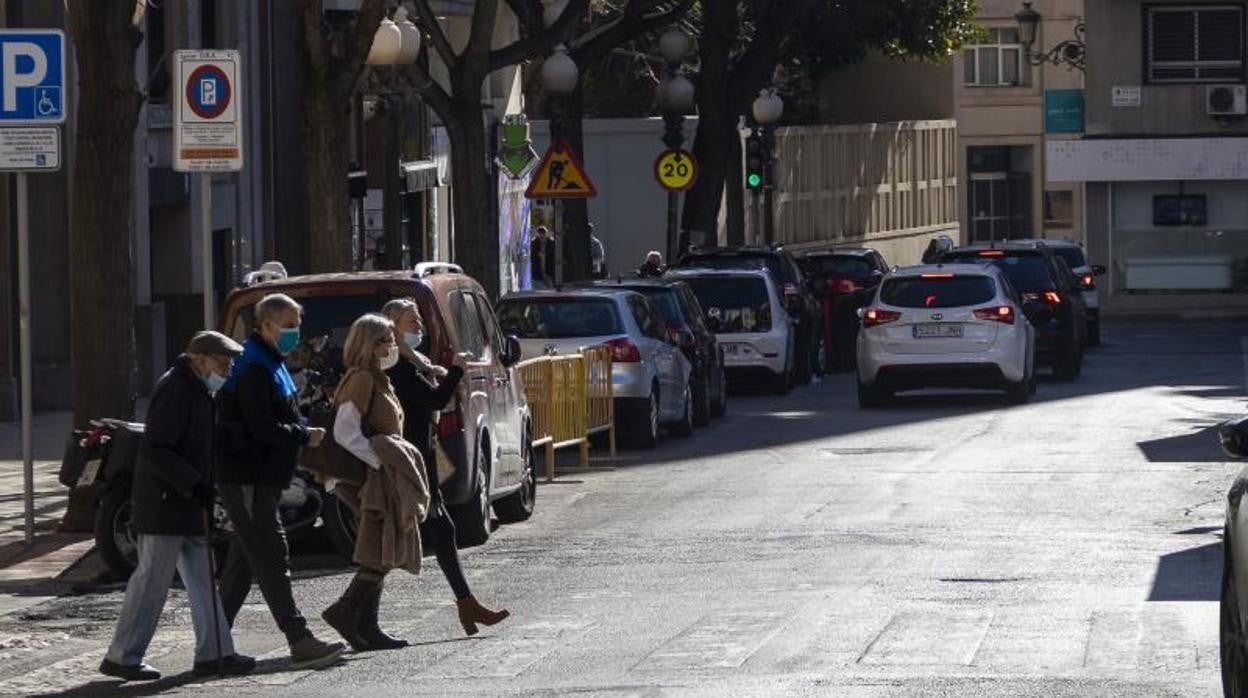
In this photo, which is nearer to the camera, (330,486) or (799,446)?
(330,486)

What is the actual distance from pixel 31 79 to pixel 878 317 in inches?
555

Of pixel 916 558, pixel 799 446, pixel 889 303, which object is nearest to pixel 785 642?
pixel 916 558

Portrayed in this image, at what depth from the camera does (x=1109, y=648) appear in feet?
38.9

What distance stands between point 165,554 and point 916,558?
510cm

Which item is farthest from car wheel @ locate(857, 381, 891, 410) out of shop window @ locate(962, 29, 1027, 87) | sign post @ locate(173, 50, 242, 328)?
shop window @ locate(962, 29, 1027, 87)

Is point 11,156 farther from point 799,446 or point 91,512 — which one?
point 799,446

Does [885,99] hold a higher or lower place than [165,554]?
higher

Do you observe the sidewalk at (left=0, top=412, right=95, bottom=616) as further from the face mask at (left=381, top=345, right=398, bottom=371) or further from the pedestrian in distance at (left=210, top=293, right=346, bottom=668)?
the face mask at (left=381, top=345, right=398, bottom=371)

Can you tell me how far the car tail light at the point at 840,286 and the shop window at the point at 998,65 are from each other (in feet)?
126

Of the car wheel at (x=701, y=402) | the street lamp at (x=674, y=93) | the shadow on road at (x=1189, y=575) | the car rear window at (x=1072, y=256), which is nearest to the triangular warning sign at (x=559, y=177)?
the car wheel at (x=701, y=402)

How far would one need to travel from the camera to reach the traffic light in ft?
144

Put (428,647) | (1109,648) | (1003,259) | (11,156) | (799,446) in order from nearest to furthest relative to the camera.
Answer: (1109,648) → (428,647) → (11,156) → (799,446) → (1003,259)


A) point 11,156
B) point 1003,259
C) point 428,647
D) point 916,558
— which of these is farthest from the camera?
point 1003,259

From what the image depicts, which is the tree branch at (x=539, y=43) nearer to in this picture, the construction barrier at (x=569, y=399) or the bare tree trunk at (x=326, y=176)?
the construction barrier at (x=569, y=399)
